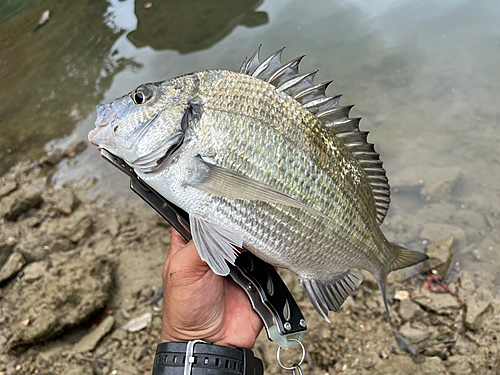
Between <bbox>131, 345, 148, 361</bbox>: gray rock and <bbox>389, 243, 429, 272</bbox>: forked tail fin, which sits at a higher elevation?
<bbox>389, 243, 429, 272</bbox>: forked tail fin

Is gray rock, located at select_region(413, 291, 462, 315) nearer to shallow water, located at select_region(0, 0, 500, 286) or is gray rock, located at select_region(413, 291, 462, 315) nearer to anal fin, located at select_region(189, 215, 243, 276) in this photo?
shallow water, located at select_region(0, 0, 500, 286)

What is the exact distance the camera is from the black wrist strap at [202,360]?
5.52 feet

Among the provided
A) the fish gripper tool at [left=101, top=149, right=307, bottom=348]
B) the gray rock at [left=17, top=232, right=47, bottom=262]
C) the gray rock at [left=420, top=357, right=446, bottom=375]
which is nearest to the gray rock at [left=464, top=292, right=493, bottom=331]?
the gray rock at [left=420, top=357, right=446, bottom=375]

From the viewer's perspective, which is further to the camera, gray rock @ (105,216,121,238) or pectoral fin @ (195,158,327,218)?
gray rock @ (105,216,121,238)

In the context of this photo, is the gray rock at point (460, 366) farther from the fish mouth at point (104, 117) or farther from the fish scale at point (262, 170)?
the fish mouth at point (104, 117)

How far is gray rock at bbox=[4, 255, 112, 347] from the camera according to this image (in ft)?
8.96

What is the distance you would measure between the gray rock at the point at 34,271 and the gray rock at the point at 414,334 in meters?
3.31

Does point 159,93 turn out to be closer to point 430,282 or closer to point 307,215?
point 307,215

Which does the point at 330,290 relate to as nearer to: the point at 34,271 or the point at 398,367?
the point at 398,367

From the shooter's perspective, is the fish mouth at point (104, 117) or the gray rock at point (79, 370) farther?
the gray rock at point (79, 370)

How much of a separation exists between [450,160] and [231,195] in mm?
3670

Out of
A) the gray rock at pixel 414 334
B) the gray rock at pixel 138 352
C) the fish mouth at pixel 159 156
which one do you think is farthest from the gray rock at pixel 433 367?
the fish mouth at pixel 159 156

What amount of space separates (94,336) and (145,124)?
2.15 m

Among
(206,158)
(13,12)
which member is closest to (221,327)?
(206,158)
